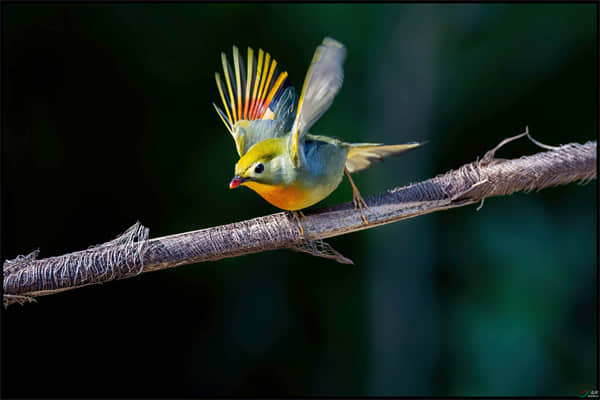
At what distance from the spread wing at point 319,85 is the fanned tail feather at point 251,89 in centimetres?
28

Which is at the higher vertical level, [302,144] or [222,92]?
[222,92]

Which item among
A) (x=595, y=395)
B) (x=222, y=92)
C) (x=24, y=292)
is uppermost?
(x=222, y=92)

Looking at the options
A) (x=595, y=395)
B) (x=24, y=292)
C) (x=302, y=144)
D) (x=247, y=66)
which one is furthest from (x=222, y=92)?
(x=595, y=395)

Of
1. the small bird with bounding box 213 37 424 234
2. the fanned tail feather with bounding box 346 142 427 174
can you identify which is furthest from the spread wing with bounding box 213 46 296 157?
the fanned tail feather with bounding box 346 142 427 174

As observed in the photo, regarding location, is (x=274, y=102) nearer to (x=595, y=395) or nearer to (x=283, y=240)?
(x=283, y=240)

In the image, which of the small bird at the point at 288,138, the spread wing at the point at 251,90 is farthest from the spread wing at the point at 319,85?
the spread wing at the point at 251,90

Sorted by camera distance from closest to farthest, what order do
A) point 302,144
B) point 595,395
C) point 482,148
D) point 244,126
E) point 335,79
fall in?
point 335,79
point 302,144
point 244,126
point 595,395
point 482,148

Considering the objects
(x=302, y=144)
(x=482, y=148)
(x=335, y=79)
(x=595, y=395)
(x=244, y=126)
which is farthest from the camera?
(x=482, y=148)

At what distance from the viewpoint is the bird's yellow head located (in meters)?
0.90

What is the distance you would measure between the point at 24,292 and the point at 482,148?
Result: 1.71 meters

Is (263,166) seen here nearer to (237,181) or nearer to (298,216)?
(237,181)

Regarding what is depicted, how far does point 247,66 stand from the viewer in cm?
122

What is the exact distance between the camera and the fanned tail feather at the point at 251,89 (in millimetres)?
1188

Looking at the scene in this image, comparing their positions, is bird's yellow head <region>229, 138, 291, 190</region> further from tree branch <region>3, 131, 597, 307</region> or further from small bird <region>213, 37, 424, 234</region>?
tree branch <region>3, 131, 597, 307</region>
